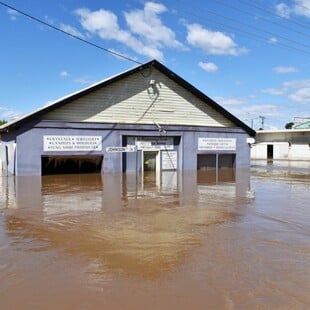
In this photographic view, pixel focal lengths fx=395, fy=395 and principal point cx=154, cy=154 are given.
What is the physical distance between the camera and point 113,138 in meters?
22.7

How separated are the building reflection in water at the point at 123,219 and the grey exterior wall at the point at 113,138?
4859 millimetres

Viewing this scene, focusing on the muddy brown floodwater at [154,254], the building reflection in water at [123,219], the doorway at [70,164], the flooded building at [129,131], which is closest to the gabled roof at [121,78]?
the flooded building at [129,131]

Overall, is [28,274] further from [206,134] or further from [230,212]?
[206,134]

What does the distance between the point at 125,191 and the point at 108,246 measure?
7864mm

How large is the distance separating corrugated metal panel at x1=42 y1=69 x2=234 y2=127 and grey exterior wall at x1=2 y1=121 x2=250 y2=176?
577mm

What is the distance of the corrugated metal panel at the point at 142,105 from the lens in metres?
22.3

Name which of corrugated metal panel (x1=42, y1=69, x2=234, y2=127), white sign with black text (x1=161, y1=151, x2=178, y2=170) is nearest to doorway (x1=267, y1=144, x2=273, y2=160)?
corrugated metal panel (x1=42, y1=69, x2=234, y2=127)

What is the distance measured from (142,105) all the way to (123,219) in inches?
619

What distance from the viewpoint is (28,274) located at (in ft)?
17.3

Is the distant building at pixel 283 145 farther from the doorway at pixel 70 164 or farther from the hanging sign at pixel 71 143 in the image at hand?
the hanging sign at pixel 71 143

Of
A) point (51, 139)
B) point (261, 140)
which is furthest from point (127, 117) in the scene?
point (261, 140)

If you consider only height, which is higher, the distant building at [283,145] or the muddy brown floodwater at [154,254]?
the distant building at [283,145]

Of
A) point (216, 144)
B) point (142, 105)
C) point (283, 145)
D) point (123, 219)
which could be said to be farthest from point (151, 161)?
point (283, 145)

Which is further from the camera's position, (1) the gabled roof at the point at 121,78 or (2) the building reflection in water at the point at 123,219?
(1) the gabled roof at the point at 121,78
